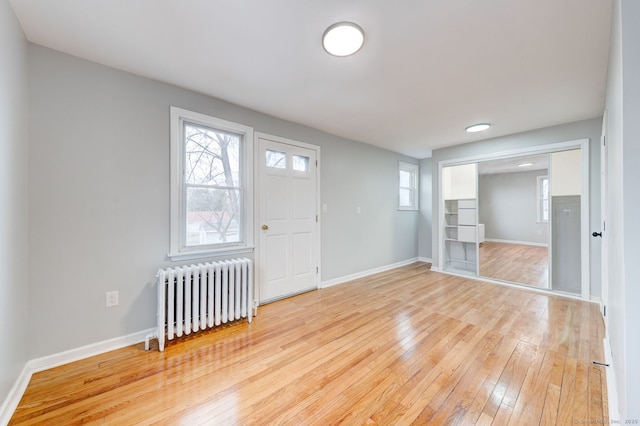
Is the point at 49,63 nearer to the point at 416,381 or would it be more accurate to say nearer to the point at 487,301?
the point at 416,381

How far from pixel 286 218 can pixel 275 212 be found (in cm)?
19

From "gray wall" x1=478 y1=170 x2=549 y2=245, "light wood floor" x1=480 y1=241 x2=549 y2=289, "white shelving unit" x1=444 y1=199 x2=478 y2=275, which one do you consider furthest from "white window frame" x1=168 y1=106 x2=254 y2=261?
"gray wall" x1=478 y1=170 x2=549 y2=245

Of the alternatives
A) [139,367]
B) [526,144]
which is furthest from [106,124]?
[526,144]

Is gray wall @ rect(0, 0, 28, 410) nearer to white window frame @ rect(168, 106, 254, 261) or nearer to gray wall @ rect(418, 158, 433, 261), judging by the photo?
white window frame @ rect(168, 106, 254, 261)

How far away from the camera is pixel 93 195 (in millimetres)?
2033

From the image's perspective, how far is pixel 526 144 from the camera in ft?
12.2

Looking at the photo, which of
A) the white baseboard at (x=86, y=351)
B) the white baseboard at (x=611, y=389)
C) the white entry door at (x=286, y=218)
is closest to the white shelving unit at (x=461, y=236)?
the white baseboard at (x=611, y=389)

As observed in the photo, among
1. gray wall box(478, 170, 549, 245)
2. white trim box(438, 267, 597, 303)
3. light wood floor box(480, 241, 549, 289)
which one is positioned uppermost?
gray wall box(478, 170, 549, 245)

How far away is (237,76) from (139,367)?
8.31 feet

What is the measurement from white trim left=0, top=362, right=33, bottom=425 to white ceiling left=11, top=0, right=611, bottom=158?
2.33m

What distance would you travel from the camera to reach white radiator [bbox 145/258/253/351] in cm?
218

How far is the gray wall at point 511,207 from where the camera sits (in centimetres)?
590

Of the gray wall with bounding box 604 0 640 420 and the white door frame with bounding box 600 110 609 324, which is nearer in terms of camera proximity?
the gray wall with bounding box 604 0 640 420

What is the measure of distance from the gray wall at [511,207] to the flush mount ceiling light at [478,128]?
272 centimetres
